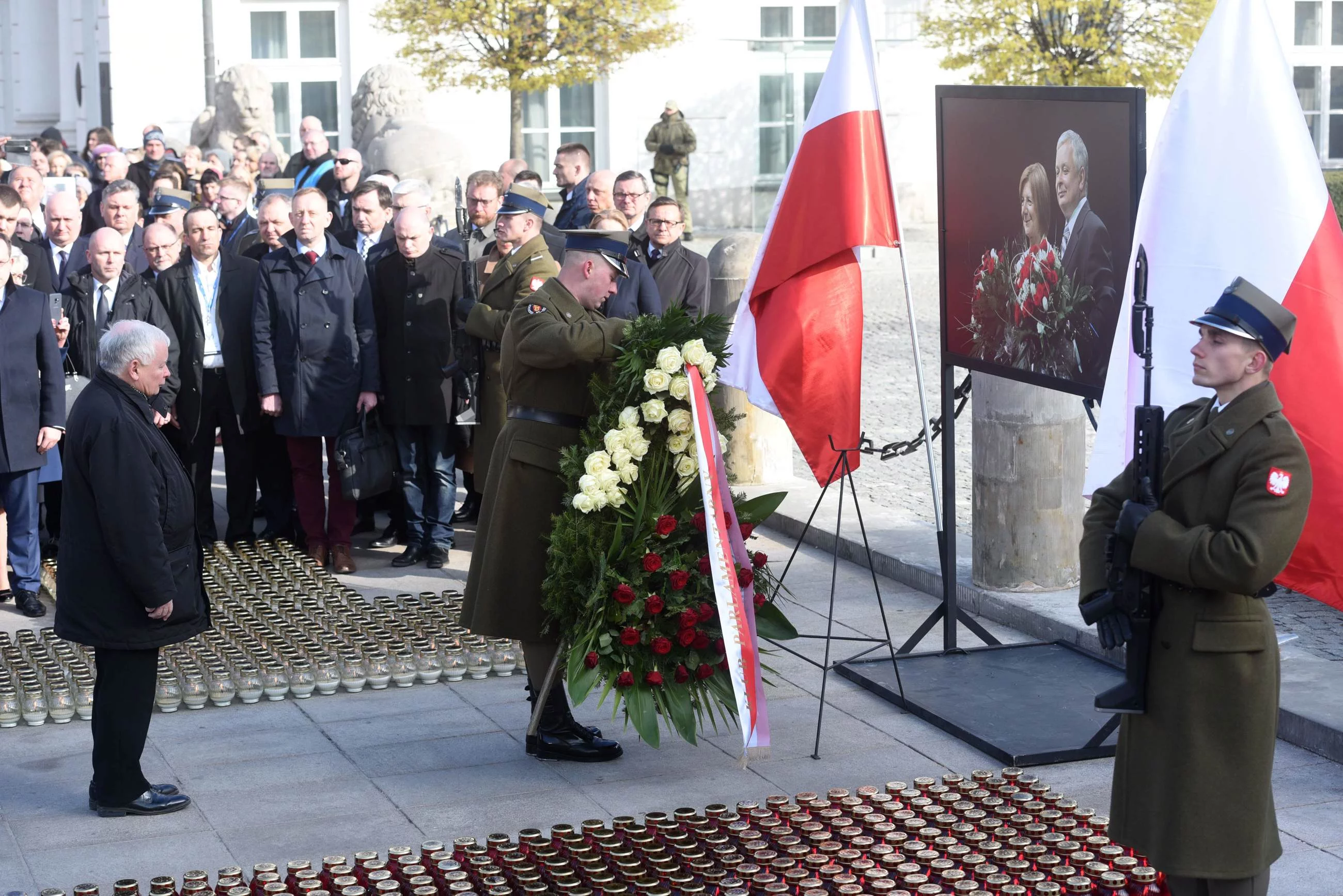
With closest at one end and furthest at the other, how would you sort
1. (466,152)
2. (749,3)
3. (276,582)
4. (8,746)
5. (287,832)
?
(287,832)
(8,746)
(276,582)
(466,152)
(749,3)

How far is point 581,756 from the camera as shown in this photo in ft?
21.2

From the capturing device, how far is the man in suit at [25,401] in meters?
8.41

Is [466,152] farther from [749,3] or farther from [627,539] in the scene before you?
[627,539]

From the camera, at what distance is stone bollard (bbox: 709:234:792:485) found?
36.5ft

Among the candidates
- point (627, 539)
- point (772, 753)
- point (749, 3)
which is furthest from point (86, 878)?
point (749, 3)

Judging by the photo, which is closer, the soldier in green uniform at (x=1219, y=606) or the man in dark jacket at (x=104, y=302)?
the soldier in green uniform at (x=1219, y=606)

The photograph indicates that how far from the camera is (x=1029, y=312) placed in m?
6.78

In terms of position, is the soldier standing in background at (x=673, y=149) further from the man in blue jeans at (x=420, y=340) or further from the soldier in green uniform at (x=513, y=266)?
the soldier in green uniform at (x=513, y=266)

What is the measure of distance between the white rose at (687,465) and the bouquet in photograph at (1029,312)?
1506 millimetres

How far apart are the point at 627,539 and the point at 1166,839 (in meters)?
2.39

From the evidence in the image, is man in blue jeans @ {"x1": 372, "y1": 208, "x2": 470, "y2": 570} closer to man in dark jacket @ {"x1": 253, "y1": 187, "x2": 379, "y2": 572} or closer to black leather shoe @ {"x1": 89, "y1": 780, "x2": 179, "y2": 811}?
man in dark jacket @ {"x1": 253, "y1": 187, "x2": 379, "y2": 572}

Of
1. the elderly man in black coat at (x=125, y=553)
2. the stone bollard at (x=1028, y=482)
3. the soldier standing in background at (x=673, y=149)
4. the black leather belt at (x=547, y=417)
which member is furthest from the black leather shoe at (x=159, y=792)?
the soldier standing in background at (x=673, y=149)

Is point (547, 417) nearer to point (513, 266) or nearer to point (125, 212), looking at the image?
point (513, 266)

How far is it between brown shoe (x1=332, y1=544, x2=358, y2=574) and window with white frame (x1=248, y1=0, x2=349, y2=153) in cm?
2487
